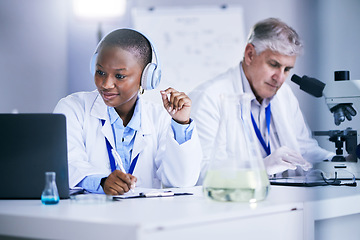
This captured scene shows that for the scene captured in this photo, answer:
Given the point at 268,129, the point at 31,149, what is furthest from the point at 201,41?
the point at 31,149

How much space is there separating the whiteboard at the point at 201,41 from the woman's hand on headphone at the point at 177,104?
2413 mm

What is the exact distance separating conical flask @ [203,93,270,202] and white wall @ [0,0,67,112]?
11.5ft

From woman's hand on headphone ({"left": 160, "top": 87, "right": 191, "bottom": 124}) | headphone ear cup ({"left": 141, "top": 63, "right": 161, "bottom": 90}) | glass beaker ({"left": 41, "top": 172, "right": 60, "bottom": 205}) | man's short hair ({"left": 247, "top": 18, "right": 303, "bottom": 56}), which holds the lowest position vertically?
glass beaker ({"left": 41, "top": 172, "right": 60, "bottom": 205})

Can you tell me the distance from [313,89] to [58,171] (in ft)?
3.67

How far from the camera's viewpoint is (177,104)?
1.58 m

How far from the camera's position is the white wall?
432cm

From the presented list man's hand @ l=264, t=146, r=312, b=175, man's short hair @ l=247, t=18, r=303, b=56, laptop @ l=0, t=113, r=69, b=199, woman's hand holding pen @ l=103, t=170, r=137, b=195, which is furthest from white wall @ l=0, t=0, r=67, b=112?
laptop @ l=0, t=113, r=69, b=199

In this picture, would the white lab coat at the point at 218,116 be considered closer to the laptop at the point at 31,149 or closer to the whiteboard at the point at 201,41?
the laptop at the point at 31,149

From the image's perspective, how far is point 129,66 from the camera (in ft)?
6.23

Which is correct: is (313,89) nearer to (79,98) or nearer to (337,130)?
(337,130)

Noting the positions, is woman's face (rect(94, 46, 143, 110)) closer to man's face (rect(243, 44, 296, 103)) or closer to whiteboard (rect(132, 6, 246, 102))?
man's face (rect(243, 44, 296, 103))

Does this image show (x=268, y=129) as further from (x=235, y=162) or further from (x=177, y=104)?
(x=235, y=162)

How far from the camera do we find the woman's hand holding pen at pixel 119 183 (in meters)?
1.36

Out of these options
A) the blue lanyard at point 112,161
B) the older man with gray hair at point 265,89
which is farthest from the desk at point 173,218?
the older man with gray hair at point 265,89
